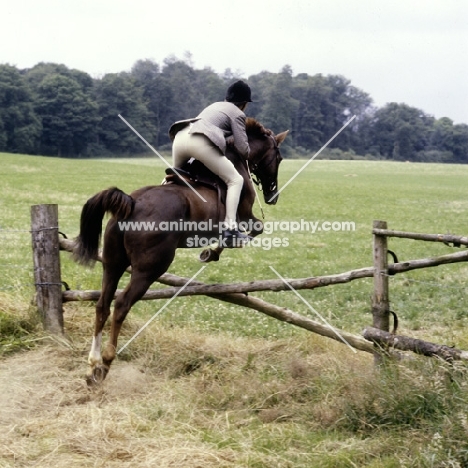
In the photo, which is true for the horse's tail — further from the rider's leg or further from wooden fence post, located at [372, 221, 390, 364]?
wooden fence post, located at [372, 221, 390, 364]

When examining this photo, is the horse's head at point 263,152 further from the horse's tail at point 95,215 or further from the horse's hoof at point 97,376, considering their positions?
the horse's hoof at point 97,376

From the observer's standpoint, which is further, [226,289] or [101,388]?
[226,289]

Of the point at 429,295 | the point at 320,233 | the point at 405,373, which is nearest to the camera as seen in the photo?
the point at 405,373

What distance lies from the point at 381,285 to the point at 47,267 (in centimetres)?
361

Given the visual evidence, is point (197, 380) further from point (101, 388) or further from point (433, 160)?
point (433, 160)

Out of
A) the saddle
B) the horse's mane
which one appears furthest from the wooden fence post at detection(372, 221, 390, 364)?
the horse's mane

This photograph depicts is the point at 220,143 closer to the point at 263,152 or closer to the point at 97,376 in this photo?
the point at 263,152

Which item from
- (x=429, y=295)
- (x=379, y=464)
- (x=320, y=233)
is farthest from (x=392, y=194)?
(x=379, y=464)

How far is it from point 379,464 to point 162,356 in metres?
3.11

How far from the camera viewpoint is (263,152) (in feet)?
25.4

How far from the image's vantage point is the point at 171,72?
203 ft

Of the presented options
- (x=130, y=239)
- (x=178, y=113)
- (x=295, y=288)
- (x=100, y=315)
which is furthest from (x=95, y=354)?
(x=178, y=113)

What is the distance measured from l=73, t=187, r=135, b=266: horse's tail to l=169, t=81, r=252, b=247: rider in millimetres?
962

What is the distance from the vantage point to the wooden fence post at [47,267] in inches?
282
